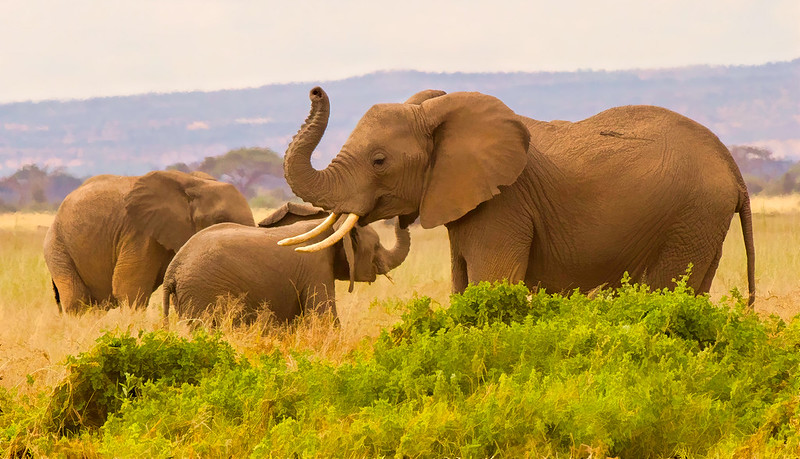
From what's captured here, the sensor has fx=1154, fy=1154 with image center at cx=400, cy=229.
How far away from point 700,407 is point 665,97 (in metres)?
113

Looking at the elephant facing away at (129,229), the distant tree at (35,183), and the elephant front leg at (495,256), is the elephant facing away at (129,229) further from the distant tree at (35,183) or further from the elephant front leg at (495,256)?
the distant tree at (35,183)

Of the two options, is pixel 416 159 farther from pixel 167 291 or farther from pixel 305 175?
pixel 167 291

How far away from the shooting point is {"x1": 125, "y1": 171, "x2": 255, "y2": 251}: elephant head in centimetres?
1154

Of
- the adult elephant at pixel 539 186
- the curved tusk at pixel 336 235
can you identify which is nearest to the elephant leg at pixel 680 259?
the adult elephant at pixel 539 186

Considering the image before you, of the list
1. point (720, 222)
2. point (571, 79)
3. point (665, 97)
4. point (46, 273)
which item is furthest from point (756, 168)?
point (720, 222)

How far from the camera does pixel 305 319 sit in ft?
29.3

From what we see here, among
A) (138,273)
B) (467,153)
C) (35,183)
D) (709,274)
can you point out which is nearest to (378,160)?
(467,153)

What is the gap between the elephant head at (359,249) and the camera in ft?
31.0

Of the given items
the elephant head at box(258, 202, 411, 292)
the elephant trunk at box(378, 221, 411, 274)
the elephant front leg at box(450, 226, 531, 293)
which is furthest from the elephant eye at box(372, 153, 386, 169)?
the elephant trunk at box(378, 221, 411, 274)

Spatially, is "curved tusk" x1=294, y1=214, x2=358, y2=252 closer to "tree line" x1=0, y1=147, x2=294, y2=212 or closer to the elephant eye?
the elephant eye

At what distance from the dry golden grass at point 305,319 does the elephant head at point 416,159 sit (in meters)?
0.73

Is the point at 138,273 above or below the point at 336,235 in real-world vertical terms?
below

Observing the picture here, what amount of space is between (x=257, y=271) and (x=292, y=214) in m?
1.10

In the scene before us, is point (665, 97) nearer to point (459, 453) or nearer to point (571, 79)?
point (571, 79)
